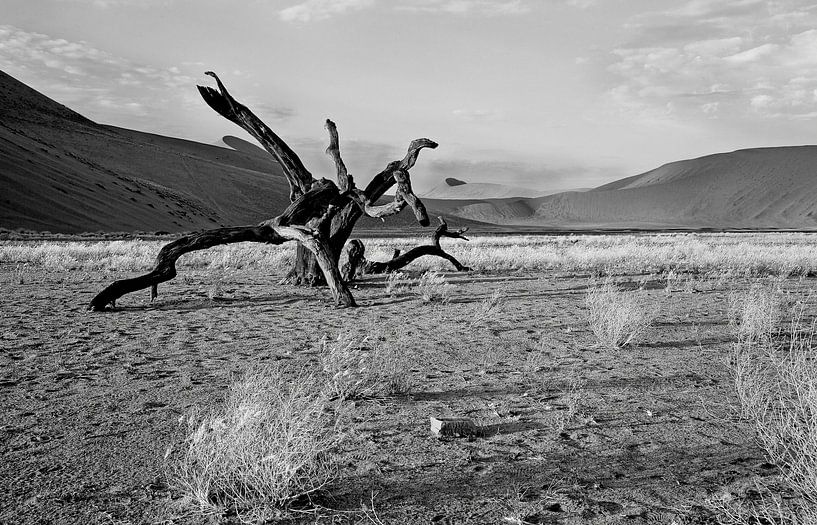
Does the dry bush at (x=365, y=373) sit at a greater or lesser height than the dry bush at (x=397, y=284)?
lesser

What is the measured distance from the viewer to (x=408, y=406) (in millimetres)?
5199

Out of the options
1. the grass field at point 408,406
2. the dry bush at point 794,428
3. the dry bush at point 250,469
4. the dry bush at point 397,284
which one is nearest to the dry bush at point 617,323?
the grass field at point 408,406

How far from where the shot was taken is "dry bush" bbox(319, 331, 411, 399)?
528 centimetres

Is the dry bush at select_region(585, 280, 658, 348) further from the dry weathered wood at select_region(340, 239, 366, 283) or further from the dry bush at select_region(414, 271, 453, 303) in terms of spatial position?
the dry weathered wood at select_region(340, 239, 366, 283)

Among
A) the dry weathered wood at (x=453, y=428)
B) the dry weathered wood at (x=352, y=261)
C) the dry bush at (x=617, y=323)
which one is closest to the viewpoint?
the dry weathered wood at (x=453, y=428)

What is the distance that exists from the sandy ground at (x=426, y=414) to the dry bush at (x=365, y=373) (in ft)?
0.41

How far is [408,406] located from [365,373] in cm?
69

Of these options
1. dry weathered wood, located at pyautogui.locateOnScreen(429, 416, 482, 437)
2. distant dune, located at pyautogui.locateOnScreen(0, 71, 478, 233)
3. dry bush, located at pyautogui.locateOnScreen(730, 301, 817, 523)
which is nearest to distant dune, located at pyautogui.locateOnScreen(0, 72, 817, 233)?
distant dune, located at pyautogui.locateOnScreen(0, 71, 478, 233)

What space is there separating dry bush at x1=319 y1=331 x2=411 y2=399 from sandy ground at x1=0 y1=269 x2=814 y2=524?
0.41 ft

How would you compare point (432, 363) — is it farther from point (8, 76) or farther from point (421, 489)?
point (8, 76)

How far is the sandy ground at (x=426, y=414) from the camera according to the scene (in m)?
3.47

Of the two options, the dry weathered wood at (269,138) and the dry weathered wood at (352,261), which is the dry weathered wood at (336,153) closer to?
the dry weathered wood at (269,138)

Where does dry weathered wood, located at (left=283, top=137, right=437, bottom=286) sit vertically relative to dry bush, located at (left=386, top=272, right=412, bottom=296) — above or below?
above

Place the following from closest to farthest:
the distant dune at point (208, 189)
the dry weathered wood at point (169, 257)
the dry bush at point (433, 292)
Answer: the dry weathered wood at point (169, 257), the dry bush at point (433, 292), the distant dune at point (208, 189)
